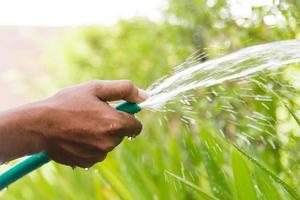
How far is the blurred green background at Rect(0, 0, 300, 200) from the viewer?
1602 mm

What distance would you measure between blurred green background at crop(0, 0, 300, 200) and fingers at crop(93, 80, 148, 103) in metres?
0.17

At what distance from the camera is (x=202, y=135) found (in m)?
1.59

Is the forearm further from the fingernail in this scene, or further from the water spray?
the fingernail

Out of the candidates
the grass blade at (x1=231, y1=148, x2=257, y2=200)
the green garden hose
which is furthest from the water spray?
the grass blade at (x1=231, y1=148, x2=257, y2=200)

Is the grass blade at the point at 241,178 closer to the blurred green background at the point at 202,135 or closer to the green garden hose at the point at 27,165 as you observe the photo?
the blurred green background at the point at 202,135

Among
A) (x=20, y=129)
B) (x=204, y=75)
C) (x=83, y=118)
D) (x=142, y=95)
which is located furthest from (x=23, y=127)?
(x=204, y=75)

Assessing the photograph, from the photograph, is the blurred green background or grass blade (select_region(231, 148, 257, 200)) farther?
the blurred green background

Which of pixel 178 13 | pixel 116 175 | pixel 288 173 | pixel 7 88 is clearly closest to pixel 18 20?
pixel 7 88

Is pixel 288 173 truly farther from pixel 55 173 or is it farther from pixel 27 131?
pixel 55 173

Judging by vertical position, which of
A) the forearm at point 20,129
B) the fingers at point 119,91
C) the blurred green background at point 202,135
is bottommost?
the blurred green background at point 202,135

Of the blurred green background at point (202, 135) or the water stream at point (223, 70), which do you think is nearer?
the water stream at point (223, 70)

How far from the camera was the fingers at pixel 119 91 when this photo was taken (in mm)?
1402

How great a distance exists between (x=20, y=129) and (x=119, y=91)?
20cm

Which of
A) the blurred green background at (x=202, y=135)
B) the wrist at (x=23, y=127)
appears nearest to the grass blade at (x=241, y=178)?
the blurred green background at (x=202, y=135)
